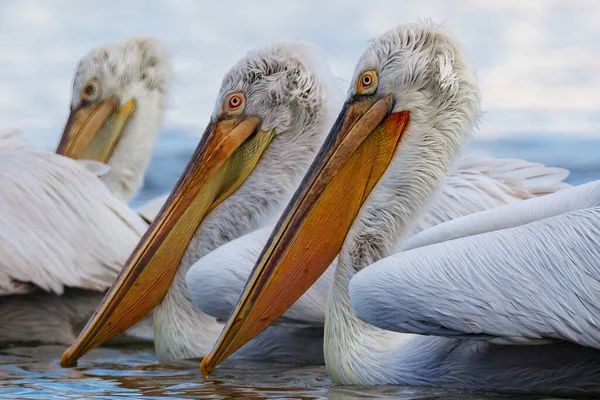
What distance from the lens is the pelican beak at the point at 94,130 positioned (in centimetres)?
786

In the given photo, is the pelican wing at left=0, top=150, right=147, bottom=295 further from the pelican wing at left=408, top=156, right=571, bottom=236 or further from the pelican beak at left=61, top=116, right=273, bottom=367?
the pelican wing at left=408, top=156, right=571, bottom=236

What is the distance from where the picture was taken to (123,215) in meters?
6.78

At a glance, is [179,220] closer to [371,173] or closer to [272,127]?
[272,127]

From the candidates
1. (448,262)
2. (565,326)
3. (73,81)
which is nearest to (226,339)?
(448,262)

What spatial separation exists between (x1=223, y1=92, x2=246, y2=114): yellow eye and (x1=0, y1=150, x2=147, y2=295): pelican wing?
3.21 ft

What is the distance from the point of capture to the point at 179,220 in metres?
6.16

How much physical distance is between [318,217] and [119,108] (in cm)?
288

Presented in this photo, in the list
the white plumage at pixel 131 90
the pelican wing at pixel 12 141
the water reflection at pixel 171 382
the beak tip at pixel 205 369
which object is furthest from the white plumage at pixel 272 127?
the white plumage at pixel 131 90

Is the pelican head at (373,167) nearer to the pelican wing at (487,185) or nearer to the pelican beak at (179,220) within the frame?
the pelican wing at (487,185)

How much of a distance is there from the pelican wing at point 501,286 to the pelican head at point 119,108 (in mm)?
3490

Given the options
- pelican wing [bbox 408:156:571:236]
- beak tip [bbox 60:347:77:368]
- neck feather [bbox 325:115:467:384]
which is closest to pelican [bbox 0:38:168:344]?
beak tip [bbox 60:347:77:368]

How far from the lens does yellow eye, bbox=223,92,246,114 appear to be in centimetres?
611

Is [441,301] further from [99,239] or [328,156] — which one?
[99,239]

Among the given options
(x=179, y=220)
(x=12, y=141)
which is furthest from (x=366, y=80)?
(x=12, y=141)
